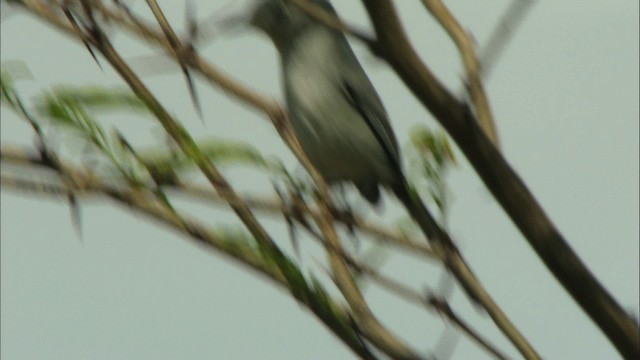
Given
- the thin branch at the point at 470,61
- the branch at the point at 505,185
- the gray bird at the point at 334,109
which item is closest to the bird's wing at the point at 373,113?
the gray bird at the point at 334,109

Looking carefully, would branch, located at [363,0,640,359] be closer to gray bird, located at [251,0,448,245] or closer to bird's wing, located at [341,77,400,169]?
gray bird, located at [251,0,448,245]

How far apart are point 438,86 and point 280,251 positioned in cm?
20

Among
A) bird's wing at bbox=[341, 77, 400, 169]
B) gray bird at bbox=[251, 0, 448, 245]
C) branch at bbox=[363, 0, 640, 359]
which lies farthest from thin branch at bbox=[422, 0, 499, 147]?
bird's wing at bbox=[341, 77, 400, 169]

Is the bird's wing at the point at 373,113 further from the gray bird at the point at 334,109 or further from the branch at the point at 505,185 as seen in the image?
the branch at the point at 505,185

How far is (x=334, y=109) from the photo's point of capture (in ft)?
8.97

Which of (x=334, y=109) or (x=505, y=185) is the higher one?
(x=334, y=109)

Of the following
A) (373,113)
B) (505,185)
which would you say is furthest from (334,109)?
(505,185)

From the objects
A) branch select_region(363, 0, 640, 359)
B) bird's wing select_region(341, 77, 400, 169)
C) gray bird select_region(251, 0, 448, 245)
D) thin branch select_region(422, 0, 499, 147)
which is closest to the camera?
branch select_region(363, 0, 640, 359)

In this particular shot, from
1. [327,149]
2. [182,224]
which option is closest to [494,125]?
[182,224]

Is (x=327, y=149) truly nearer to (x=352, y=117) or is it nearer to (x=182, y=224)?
(x=352, y=117)

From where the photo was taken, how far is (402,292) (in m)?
1.06

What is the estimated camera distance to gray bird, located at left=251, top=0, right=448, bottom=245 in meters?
2.64

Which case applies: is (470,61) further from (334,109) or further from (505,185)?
(334,109)

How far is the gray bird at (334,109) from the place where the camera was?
8.65 feet
